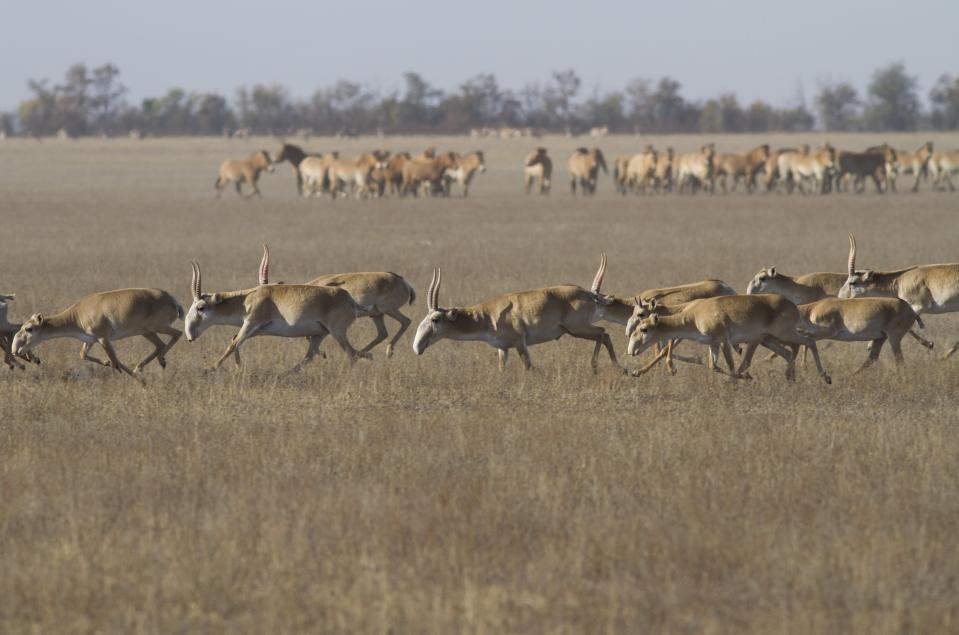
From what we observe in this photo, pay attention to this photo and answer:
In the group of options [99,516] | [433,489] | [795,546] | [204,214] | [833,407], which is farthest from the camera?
[204,214]

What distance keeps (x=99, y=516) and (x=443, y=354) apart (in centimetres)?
722

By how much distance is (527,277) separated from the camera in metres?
23.8

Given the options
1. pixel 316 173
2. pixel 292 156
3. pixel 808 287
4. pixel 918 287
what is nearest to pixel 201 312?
pixel 808 287

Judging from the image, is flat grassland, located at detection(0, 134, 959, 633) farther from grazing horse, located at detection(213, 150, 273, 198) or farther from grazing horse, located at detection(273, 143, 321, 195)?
grazing horse, located at detection(273, 143, 321, 195)

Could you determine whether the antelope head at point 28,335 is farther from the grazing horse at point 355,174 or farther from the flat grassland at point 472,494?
the grazing horse at point 355,174

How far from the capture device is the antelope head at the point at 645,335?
12.9 metres

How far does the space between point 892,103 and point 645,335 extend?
444 ft

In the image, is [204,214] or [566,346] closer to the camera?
[566,346]

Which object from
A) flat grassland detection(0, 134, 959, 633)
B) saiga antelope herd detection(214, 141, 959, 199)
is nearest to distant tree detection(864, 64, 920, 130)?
saiga antelope herd detection(214, 141, 959, 199)

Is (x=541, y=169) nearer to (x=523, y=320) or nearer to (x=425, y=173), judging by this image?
(x=425, y=173)

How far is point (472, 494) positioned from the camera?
9062 millimetres

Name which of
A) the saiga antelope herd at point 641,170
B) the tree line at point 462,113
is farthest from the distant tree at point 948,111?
the saiga antelope herd at point 641,170

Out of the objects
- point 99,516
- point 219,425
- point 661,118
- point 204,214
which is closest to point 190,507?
point 99,516

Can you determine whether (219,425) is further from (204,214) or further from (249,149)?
(249,149)
